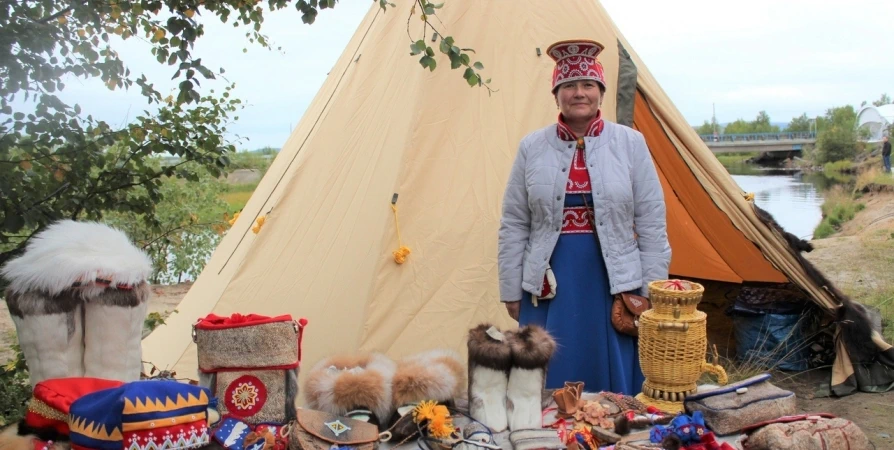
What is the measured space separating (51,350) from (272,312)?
5.74 ft

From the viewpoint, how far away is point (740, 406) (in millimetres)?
1773

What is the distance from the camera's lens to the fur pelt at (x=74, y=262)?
167cm

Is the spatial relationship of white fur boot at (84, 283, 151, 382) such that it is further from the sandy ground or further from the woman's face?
the sandy ground

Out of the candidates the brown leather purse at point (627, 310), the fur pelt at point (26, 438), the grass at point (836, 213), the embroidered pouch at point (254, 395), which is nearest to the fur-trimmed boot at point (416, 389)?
the embroidered pouch at point (254, 395)

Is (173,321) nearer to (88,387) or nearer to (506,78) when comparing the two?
(506,78)

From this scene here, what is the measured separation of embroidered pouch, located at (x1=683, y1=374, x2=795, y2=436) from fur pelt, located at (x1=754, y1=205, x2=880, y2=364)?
2.27 meters

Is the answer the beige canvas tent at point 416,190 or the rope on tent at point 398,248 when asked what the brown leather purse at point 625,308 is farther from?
the rope on tent at point 398,248

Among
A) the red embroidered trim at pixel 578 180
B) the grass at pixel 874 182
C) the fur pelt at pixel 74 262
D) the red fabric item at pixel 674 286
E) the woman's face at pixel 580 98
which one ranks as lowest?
the red fabric item at pixel 674 286

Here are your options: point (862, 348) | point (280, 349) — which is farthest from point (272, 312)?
point (862, 348)

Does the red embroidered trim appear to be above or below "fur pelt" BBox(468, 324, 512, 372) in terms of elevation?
above

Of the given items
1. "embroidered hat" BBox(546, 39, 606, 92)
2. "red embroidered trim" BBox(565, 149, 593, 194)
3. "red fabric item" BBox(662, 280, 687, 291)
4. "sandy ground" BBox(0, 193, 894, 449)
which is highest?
"embroidered hat" BBox(546, 39, 606, 92)

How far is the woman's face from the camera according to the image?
8.41 ft

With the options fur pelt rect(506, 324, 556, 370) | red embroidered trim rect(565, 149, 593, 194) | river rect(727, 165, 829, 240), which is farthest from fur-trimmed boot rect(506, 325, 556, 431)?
river rect(727, 165, 829, 240)

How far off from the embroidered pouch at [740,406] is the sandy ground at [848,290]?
1.98m
